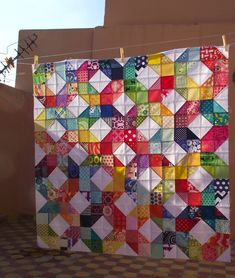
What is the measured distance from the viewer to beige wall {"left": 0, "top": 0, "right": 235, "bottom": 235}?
574 cm

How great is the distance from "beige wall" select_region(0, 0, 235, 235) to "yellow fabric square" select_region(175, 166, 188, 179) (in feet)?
8.30

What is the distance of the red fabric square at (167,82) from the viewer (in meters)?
3.09

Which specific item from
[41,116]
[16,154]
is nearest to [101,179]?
[41,116]

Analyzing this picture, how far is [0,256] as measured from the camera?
464cm

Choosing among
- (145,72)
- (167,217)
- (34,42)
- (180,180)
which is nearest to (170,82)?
(145,72)

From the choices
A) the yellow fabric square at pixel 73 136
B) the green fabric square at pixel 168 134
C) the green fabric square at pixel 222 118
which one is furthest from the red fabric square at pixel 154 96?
the yellow fabric square at pixel 73 136

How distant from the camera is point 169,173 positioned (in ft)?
10.2

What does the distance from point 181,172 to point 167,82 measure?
2.37 feet

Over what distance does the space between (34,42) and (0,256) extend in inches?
143

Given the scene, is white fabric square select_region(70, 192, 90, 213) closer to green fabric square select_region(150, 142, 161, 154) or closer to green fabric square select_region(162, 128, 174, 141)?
green fabric square select_region(150, 142, 161, 154)

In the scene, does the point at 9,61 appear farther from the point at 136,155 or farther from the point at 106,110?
the point at 136,155

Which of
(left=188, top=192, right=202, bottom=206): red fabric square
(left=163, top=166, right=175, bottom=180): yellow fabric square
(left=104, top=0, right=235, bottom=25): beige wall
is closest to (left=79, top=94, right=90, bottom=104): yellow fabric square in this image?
(left=163, top=166, right=175, bottom=180): yellow fabric square

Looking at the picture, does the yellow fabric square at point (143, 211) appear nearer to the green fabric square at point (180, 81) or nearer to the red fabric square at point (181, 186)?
the red fabric square at point (181, 186)

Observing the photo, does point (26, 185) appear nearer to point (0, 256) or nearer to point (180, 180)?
point (0, 256)
